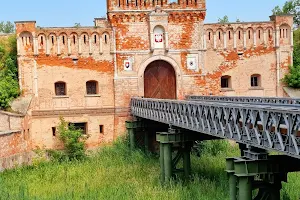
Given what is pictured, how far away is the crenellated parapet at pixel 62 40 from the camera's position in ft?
86.6

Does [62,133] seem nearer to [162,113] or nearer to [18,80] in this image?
[18,80]

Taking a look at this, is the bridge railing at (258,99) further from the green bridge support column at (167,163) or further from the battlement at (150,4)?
the battlement at (150,4)

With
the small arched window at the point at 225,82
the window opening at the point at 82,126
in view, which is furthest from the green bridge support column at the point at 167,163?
the small arched window at the point at 225,82

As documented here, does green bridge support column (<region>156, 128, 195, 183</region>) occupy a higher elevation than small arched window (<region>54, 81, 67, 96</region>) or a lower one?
lower

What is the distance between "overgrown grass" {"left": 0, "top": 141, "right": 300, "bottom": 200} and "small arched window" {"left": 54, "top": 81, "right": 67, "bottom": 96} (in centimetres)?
390

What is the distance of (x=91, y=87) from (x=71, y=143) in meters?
3.60

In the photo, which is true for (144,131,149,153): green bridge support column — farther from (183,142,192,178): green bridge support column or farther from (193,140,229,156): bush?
(183,142,192,178): green bridge support column

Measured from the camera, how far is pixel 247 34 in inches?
1109

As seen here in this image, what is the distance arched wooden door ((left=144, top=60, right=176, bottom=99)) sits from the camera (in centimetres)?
2784

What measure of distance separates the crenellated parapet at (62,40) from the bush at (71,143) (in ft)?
13.1

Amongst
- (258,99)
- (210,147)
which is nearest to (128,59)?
(210,147)

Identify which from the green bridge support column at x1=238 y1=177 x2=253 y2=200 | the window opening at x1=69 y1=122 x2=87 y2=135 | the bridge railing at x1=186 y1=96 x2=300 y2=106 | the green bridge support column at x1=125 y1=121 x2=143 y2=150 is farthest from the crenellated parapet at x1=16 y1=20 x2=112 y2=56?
the green bridge support column at x1=238 y1=177 x2=253 y2=200

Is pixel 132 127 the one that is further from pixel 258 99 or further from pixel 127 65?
pixel 258 99

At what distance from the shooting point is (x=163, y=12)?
89.6ft
